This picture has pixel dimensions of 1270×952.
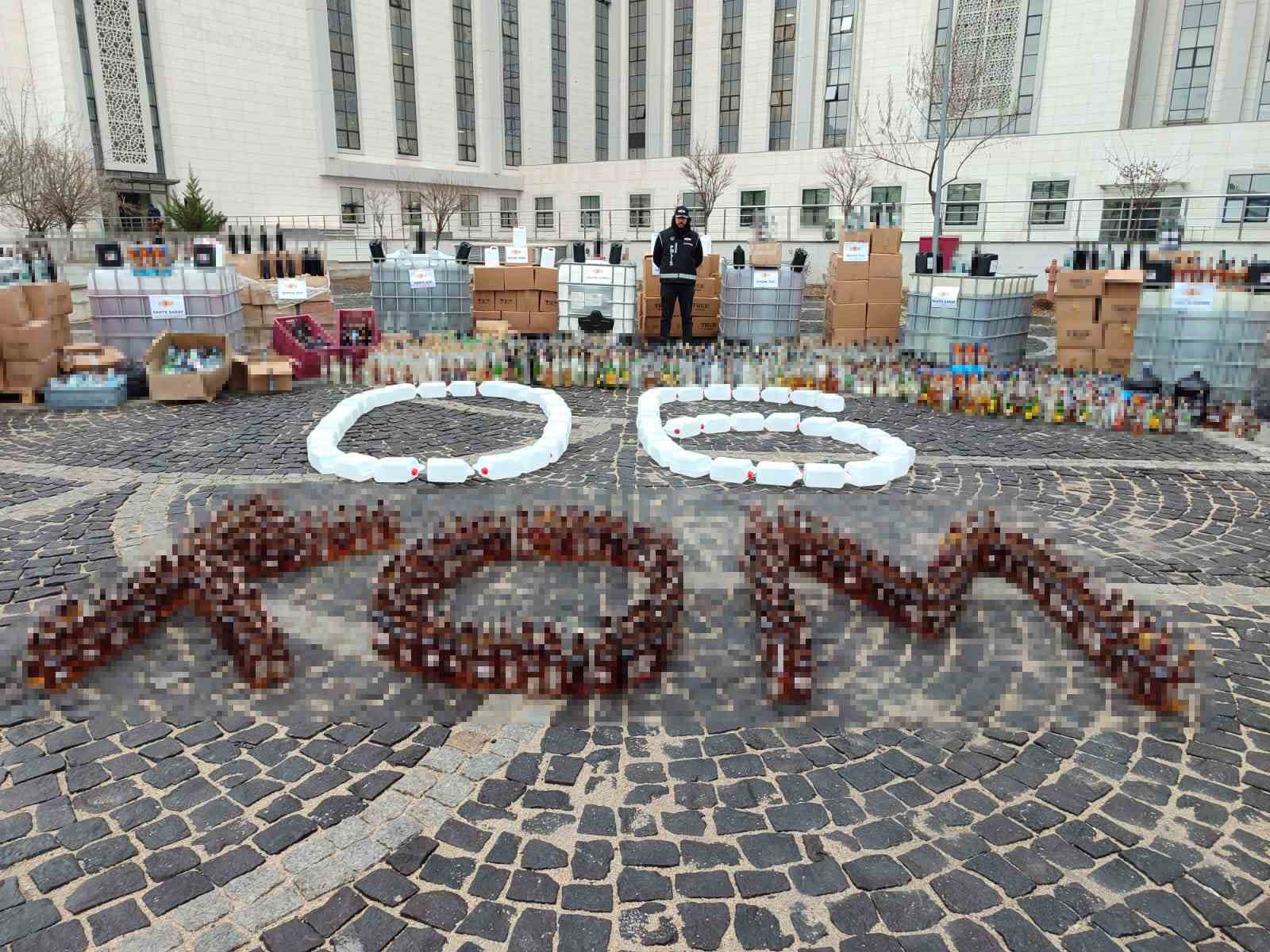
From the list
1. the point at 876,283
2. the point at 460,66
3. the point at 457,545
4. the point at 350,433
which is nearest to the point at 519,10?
the point at 460,66

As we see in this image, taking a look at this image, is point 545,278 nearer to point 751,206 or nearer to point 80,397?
point 80,397

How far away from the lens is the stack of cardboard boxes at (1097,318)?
11.2 m

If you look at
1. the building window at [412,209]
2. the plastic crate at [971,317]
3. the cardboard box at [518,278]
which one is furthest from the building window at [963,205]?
the building window at [412,209]

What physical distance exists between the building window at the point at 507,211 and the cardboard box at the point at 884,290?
38.5 meters

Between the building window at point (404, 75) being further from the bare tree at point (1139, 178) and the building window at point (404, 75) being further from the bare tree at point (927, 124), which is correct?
the bare tree at point (1139, 178)

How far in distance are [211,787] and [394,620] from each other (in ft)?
4.08

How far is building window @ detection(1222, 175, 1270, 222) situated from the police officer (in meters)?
20.5

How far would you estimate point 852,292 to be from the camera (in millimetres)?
14336

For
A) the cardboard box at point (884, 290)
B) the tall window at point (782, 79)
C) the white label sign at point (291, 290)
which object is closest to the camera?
the white label sign at point (291, 290)

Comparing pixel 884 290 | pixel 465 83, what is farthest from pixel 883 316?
pixel 465 83

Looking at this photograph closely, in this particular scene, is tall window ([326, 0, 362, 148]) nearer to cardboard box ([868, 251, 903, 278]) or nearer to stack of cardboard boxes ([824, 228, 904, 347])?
stack of cardboard boxes ([824, 228, 904, 347])

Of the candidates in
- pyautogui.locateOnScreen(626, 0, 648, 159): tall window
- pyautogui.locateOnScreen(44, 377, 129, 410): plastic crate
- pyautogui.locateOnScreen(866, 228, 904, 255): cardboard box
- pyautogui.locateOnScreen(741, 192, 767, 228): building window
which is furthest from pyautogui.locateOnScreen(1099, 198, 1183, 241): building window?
pyautogui.locateOnScreen(626, 0, 648, 159): tall window

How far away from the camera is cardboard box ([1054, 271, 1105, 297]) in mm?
11227

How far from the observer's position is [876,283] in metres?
14.3
